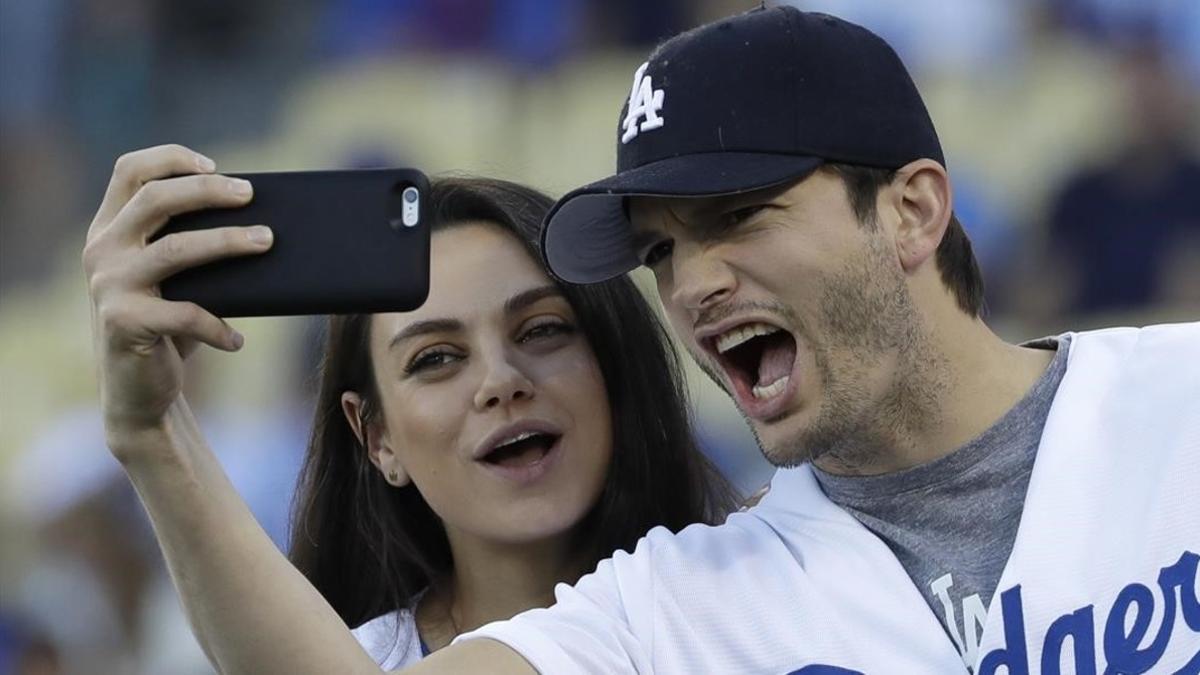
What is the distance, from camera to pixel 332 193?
2.02 metres

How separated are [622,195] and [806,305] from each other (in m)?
0.27

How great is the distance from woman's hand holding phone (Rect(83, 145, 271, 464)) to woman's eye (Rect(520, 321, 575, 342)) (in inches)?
36.2

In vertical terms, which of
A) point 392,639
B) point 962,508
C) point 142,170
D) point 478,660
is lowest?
point 392,639

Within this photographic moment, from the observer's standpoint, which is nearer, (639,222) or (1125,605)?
(1125,605)

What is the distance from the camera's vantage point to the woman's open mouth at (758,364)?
232 cm

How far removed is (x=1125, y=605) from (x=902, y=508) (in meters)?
0.31

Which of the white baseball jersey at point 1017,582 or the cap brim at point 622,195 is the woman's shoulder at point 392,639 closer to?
the white baseball jersey at point 1017,582

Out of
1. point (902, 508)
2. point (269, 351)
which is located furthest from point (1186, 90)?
point (902, 508)

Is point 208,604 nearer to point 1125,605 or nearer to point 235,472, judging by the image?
point 1125,605

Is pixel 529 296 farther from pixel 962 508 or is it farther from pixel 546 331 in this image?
pixel 962 508

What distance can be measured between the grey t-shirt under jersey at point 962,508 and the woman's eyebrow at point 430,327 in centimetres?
72

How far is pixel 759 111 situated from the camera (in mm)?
2314

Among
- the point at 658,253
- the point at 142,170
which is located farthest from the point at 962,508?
the point at 142,170

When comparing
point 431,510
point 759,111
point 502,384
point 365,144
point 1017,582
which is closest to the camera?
point 1017,582
